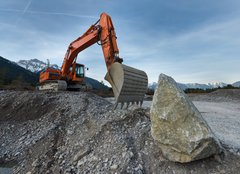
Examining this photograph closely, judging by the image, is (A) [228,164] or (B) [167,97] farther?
(B) [167,97]

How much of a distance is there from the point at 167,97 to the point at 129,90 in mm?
2450

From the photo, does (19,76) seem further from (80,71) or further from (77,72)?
(77,72)

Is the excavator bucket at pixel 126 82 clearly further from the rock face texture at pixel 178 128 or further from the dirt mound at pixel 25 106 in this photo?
the dirt mound at pixel 25 106

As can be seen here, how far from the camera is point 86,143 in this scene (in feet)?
12.2

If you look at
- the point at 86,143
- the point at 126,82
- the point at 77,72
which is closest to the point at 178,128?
the point at 86,143

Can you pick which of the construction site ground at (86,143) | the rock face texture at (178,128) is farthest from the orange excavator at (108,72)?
the rock face texture at (178,128)

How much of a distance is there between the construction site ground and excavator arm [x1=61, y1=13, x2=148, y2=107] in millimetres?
746

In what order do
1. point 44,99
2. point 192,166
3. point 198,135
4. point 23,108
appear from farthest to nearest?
point 44,99 < point 23,108 < point 192,166 < point 198,135

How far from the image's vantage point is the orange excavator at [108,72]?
5141 mm

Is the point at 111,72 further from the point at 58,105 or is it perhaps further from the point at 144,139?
the point at 144,139

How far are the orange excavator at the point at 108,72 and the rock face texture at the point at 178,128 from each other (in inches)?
83.7

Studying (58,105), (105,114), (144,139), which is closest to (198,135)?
(144,139)

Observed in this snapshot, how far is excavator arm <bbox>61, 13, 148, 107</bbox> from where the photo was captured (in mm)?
5090

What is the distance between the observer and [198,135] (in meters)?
2.55
